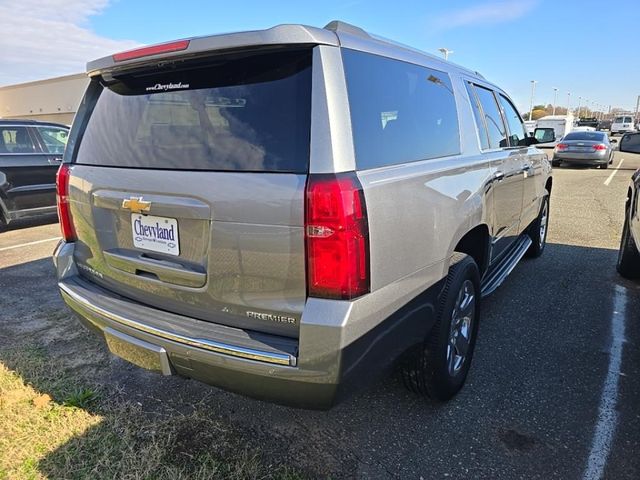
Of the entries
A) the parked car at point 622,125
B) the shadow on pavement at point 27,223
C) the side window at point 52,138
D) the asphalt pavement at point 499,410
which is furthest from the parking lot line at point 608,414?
the parked car at point 622,125

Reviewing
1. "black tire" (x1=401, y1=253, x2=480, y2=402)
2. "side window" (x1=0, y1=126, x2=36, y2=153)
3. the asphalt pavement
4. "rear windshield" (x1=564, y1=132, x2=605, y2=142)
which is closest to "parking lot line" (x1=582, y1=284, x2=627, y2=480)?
the asphalt pavement

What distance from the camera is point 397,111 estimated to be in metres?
2.34

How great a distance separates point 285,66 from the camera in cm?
195

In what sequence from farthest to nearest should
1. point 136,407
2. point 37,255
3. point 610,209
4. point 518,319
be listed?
point 610,209 → point 37,255 → point 518,319 → point 136,407

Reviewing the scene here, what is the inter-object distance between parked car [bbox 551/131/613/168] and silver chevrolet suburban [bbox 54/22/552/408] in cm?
1726

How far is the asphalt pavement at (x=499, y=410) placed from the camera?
7.70 feet

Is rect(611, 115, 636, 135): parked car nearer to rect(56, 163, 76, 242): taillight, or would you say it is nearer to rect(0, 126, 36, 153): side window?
rect(0, 126, 36, 153): side window

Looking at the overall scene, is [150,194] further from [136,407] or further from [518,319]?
[518,319]

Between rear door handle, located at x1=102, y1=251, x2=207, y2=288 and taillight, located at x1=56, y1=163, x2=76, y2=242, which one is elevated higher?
taillight, located at x1=56, y1=163, x2=76, y2=242

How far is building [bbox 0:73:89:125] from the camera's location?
42.7m

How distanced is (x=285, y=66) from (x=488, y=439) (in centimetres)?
218

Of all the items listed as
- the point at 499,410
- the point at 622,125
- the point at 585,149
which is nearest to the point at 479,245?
the point at 499,410

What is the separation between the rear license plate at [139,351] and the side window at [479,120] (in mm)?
2539

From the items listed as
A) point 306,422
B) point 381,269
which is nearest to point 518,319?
point 306,422
